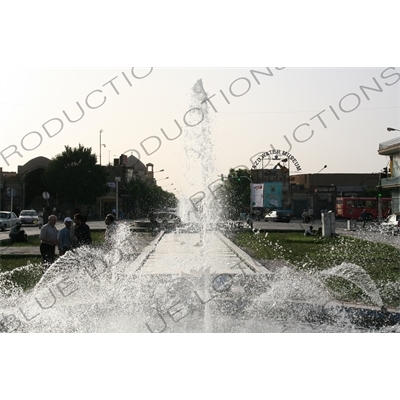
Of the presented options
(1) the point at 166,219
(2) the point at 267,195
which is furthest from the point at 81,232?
(2) the point at 267,195

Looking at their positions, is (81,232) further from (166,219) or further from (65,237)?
(166,219)

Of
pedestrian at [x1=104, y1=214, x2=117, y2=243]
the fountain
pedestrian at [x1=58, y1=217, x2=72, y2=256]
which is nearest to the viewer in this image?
the fountain

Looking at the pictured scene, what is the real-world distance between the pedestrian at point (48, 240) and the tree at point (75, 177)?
127 ft

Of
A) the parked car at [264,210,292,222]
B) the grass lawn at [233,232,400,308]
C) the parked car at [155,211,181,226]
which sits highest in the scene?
the grass lawn at [233,232,400,308]

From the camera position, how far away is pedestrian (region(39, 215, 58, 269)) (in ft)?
40.1

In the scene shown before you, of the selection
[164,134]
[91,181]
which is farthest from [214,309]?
[91,181]

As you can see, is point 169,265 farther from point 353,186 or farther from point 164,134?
point 353,186

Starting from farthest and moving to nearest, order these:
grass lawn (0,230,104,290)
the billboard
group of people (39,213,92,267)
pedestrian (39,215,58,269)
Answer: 1. the billboard
2. pedestrian (39,215,58,269)
3. group of people (39,213,92,267)
4. grass lawn (0,230,104,290)

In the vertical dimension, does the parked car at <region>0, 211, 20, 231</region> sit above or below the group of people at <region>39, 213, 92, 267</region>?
below

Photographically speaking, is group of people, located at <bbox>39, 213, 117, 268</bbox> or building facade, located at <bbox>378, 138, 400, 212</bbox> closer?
group of people, located at <bbox>39, 213, 117, 268</bbox>

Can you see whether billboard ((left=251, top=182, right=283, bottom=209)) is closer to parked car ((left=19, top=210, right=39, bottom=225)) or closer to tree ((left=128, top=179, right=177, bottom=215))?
tree ((left=128, top=179, right=177, bottom=215))

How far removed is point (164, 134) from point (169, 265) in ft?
10.6

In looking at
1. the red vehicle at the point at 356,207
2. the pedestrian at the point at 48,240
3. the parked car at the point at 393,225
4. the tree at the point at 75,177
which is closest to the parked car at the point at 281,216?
the red vehicle at the point at 356,207

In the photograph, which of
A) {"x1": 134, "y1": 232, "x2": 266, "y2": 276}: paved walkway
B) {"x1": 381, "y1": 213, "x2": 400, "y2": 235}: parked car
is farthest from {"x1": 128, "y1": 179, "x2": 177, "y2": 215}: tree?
{"x1": 134, "y1": 232, "x2": 266, "y2": 276}: paved walkway
